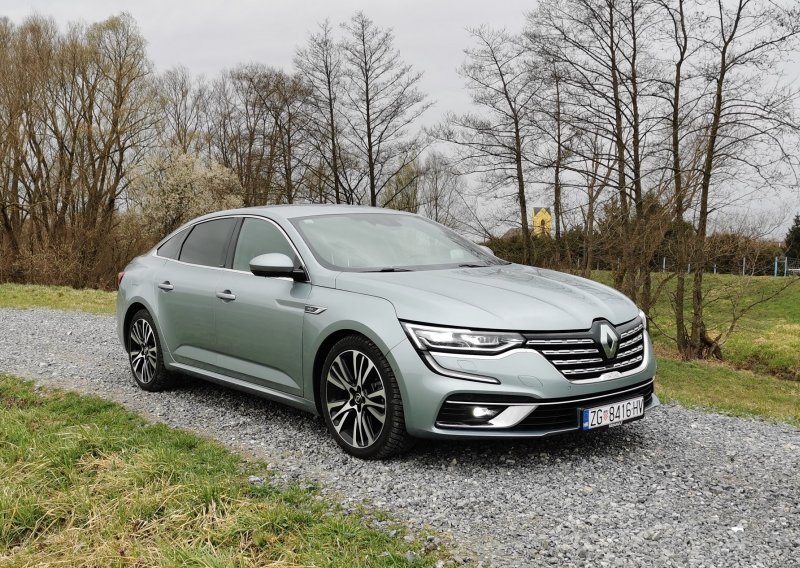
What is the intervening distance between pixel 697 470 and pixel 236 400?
367 centimetres

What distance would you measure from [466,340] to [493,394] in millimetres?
328

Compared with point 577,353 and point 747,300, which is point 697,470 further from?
point 747,300

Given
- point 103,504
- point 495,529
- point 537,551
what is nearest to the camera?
point 537,551

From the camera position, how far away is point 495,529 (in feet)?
11.4

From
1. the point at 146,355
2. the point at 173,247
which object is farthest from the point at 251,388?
the point at 173,247

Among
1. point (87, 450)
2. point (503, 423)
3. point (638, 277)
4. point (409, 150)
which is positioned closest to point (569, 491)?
point (503, 423)

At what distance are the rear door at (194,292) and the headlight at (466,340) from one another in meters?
2.15

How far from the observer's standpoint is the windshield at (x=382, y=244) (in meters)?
4.95

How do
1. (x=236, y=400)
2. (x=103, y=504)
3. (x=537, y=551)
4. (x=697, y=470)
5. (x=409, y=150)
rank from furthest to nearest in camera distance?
(x=409, y=150) < (x=236, y=400) < (x=697, y=470) < (x=103, y=504) < (x=537, y=551)

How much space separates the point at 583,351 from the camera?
4105 millimetres

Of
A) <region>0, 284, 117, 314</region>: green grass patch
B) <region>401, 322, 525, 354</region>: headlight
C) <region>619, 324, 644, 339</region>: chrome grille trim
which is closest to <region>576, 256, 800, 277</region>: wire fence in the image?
<region>0, 284, 117, 314</region>: green grass patch

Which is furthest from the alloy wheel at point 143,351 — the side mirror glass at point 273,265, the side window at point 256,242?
the side mirror glass at point 273,265

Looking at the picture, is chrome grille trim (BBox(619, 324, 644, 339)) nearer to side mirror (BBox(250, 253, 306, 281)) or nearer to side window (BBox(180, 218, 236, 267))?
side mirror (BBox(250, 253, 306, 281))

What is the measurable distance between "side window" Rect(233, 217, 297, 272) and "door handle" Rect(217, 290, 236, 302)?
22 centimetres
